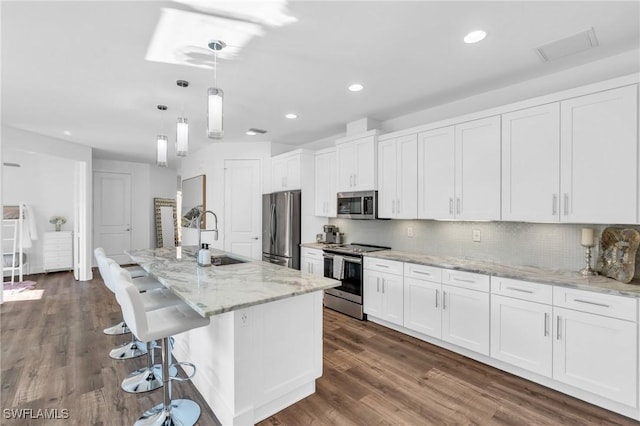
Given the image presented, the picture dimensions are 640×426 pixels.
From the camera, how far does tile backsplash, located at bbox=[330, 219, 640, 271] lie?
2.68 meters

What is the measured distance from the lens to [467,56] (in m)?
2.46

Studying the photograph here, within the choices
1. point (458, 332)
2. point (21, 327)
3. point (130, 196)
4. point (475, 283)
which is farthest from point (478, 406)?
point (130, 196)

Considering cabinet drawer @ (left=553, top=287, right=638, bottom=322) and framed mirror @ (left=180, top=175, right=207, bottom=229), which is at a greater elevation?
framed mirror @ (left=180, top=175, right=207, bottom=229)

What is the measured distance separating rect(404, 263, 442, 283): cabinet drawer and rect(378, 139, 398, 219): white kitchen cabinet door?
73 cm

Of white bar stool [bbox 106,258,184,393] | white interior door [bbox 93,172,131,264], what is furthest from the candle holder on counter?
white interior door [bbox 93,172,131,264]

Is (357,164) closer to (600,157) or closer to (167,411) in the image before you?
(600,157)

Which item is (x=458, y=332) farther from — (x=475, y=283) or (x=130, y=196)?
(x=130, y=196)

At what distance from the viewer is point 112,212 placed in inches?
296

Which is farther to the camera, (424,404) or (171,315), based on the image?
(424,404)

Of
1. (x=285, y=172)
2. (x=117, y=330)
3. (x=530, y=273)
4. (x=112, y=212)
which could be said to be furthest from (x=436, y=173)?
(x=112, y=212)

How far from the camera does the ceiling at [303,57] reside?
1.91 metres

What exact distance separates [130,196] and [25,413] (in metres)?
6.65

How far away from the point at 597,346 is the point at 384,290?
73.2 inches

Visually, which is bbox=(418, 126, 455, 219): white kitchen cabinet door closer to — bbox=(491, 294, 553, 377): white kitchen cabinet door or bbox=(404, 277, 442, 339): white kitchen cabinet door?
bbox=(404, 277, 442, 339): white kitchen cabinet door
